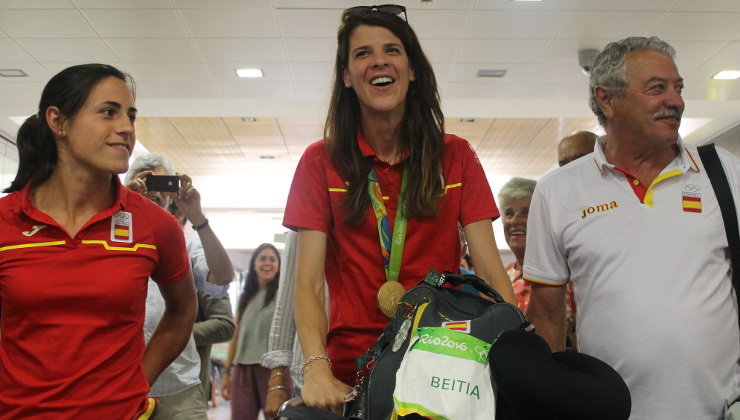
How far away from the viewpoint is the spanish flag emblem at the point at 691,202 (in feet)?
6.95

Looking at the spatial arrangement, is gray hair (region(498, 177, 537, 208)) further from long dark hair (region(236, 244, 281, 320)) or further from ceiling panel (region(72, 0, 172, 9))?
ceiling panel (region(72, 0, 172, 9))

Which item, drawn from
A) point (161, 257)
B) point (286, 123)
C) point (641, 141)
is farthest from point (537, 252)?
point (286, 123)

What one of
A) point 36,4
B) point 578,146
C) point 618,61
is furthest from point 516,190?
point 36,4

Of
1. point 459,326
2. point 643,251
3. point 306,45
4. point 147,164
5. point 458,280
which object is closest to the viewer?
point 459,326

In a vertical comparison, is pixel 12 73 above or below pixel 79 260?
above

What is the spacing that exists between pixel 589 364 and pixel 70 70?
5.65ft

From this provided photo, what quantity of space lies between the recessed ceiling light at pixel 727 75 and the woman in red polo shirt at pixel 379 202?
822cm

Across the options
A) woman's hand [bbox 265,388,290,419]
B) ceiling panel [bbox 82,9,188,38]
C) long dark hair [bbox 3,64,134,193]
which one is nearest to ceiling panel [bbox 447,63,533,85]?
ceiling panel [bbox 82,9,188,38]

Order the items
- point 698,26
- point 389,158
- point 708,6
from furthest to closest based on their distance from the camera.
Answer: point 698,26 → point 708,6 → point 389,158

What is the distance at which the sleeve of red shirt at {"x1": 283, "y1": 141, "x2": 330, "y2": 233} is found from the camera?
6.28 feet

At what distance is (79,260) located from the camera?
189 centimetres

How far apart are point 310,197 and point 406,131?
1.15ft

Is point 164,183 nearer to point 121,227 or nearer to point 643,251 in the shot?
point 121,227

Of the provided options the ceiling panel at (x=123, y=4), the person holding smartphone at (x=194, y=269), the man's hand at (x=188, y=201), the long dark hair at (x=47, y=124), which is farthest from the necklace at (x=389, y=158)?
the ceiling panel at (x=123, y=4)
